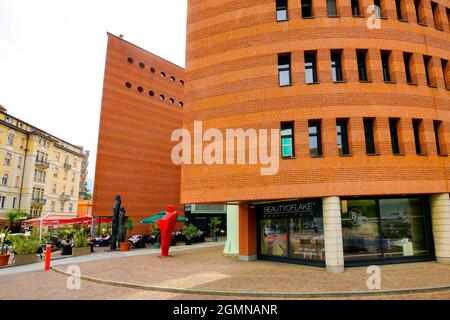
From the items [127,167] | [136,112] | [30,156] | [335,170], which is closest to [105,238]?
[127,167]

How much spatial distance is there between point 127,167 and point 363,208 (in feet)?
81.9

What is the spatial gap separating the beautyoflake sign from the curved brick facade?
2.94 ft

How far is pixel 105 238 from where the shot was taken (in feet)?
84.9

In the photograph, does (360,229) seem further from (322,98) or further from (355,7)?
(355,7)

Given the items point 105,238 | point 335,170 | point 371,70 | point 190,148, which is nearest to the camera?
point 335,170

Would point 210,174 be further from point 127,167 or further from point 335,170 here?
point 127,167

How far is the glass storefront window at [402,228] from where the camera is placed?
14117 millimetres

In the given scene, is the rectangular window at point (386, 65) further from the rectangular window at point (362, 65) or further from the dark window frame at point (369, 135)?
the dark window frame at point (369, 135)

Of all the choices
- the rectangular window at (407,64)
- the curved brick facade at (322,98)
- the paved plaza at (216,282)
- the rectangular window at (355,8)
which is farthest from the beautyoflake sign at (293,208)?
the rectangular window at (355,8)

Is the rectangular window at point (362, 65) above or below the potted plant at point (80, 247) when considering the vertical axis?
above

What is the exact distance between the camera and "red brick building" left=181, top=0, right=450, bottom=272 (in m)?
13.6

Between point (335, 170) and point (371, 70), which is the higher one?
point (371, 70)

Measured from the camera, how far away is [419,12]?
1672cm

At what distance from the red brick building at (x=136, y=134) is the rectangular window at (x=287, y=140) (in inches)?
867
